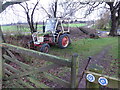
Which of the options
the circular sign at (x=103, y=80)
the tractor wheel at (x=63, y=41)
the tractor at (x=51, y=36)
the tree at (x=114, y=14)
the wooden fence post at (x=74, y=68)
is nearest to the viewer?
the circular sign at (x=103, y=80)

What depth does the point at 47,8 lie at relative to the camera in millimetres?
13781

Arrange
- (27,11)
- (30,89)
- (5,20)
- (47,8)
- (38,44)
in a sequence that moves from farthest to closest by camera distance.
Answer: (47,8)
(27,11)
(38,44)
(5,20)
(30,89)

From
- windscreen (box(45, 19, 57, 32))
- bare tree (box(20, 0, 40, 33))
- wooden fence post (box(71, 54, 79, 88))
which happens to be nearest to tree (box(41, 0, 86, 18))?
bare tree (box(20, 0, 40, 33))

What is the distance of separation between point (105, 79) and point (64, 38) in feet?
21.1

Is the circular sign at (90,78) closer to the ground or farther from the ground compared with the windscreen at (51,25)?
closer to the ground

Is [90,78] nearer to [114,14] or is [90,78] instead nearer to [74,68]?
[74,68]

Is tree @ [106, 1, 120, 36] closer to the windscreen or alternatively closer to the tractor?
the tractor

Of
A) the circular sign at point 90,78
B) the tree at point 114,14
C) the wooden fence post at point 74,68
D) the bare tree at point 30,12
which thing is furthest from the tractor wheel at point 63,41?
the tree at point 114,14

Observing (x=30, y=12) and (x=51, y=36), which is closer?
(x=51, y=36)

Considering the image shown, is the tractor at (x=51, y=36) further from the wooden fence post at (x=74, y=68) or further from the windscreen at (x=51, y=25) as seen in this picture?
the wooden fence post at (x=74, y=68)

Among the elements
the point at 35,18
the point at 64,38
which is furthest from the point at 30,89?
the point at 35,18

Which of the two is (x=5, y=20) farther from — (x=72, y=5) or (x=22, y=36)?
(x=72, y=5)

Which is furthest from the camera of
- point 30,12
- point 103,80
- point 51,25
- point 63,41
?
point 30,12

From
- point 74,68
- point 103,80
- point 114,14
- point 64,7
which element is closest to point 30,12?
point 64,7
